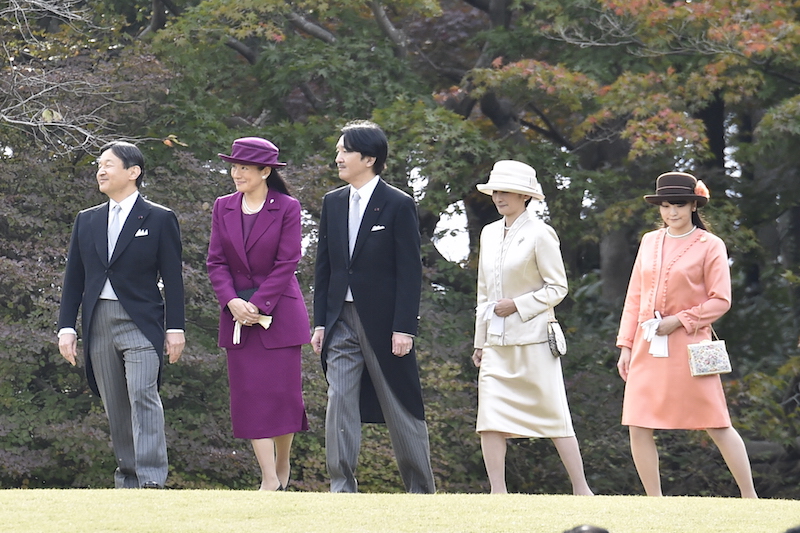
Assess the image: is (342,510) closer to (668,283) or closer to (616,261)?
(668,283)

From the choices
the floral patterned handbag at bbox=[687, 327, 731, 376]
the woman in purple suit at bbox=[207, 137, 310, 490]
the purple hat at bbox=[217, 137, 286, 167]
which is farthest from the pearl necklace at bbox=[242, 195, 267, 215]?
the floral patterned handbag at bbox=[687, 327, 731, 376]

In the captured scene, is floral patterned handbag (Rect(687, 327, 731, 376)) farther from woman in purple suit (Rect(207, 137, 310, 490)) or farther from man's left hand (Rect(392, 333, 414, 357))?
woman in purple suit (Rect(207, 137, 310, 490))

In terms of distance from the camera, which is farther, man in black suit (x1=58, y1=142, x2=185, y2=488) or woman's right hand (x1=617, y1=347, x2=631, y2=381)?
woman's right hand (x1=617, y1=347, x2=631, y2=381)

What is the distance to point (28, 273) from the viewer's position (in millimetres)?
10836

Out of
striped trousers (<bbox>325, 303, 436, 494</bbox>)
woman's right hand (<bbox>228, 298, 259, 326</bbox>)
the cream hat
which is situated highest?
the cream hat

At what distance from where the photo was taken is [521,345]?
7.09 metres

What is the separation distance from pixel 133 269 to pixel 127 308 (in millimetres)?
230

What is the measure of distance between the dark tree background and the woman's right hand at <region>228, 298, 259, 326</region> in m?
4.31

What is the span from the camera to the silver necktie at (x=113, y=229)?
6988mm

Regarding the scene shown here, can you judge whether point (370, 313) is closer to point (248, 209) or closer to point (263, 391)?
point (263, 391)

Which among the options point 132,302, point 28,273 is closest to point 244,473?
point 28,273

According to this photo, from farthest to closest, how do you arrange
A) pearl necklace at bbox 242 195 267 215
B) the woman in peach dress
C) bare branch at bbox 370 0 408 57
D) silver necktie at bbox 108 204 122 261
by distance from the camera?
bare branch at bbox 370 0 408 57
pearl necklace at bbox 242 195 267 215
silver necktie at bbox 108 204 122 261
the woman in peach dress

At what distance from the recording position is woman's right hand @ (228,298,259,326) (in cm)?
686

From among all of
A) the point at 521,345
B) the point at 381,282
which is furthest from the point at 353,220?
the point at 521,345
